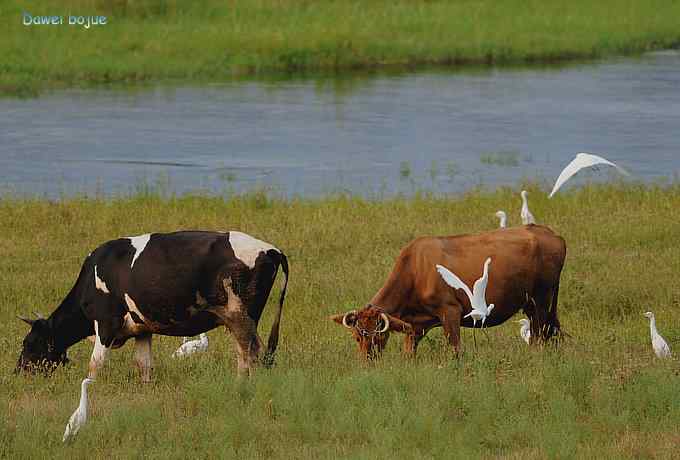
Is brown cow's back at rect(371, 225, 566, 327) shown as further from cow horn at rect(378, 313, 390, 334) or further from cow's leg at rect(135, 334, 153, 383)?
cow's leg at rect(135, 334, 153, 383)

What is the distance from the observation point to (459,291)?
952 centimetres

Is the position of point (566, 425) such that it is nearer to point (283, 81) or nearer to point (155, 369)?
point (155, 369)

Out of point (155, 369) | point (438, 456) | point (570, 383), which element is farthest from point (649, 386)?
point (155, 369)

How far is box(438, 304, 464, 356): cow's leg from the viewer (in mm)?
9492

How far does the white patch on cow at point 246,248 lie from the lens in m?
8.98

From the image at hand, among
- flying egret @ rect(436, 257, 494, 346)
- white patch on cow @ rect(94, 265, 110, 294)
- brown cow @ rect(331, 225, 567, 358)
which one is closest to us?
flying egret @ rect(436, 257, 494, 346)

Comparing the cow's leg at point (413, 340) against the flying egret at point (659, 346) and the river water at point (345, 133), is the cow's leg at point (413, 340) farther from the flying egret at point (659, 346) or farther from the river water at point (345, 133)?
the river water at point (345, 133)

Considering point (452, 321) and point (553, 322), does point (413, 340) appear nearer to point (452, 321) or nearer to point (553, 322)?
point (452, 321)

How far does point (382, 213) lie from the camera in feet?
53.4

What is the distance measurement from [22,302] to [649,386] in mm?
6551

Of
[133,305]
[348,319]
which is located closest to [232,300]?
[133,305]

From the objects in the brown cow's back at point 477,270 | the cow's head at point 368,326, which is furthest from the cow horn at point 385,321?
the brown cow's back at point 477,270

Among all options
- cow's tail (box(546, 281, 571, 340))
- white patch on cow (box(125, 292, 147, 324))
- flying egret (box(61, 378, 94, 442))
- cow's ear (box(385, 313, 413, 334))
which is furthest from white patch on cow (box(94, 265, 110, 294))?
cow's tail (box(546, 281, 571, 340))

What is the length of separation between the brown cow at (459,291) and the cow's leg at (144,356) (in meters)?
1.35
